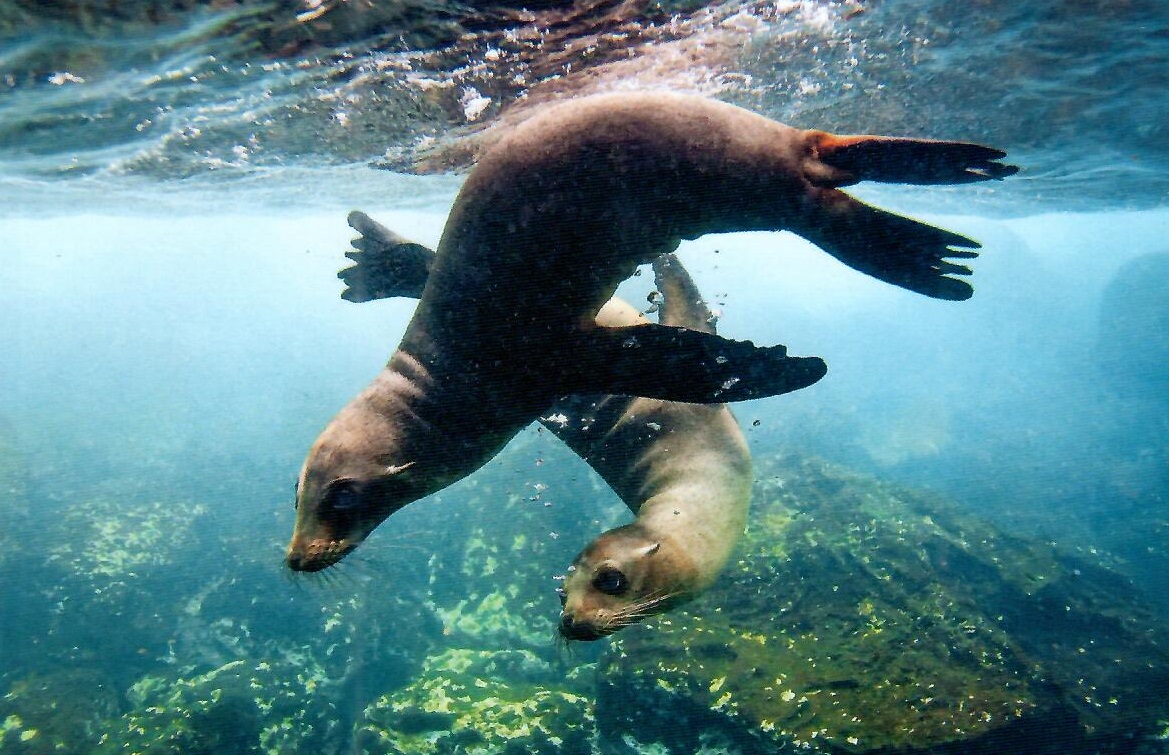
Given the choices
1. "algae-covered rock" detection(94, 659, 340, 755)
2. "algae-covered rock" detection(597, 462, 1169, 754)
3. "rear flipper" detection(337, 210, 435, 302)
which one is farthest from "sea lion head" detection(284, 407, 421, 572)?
"algae-covered rock" detection(94, 659, 340, 755)

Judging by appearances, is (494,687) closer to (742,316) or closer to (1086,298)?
(742,316)

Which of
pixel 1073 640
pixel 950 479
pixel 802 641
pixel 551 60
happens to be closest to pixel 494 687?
pixel 802 641

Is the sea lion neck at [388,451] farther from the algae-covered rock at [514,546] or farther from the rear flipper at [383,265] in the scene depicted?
the algae-covered rock at [514,546]

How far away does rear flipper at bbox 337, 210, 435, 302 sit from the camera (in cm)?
410

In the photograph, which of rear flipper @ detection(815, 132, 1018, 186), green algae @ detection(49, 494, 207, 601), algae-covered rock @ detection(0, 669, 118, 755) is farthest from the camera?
green algae @ detection(49, 494, 207, 601)

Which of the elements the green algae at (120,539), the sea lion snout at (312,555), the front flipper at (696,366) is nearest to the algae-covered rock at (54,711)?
the green algae at (120,539)

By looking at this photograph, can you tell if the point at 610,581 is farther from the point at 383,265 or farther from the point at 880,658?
the point at 880,658

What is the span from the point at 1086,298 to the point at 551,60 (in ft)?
355

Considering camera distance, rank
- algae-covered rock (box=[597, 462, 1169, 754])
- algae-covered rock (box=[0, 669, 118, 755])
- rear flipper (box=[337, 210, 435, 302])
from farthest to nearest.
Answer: algae-covered rock (box=[0, 669, 118, 755]) → algae-covered rock (box=[597, 462, 1169, 754]) → rear flipper (box=[337, 210, 435, 302])

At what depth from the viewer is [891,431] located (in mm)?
34500

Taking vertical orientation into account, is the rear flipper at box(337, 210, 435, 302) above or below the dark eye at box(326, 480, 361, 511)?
above

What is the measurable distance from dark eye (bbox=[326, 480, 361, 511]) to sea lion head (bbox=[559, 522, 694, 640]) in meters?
0.89

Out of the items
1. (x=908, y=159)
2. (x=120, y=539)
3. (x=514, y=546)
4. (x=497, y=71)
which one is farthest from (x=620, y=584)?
(x=120, y=539)

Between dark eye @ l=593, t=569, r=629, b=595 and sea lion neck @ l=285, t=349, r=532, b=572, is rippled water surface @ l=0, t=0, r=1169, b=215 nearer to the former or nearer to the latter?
sea lion neck @ l=285, t=349, r=532, b=572
